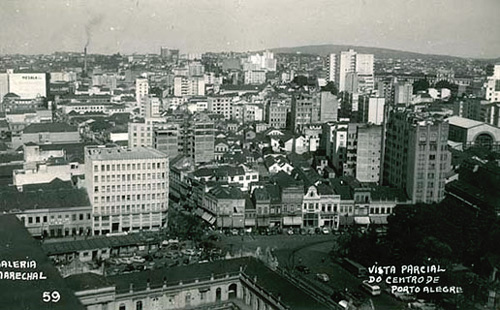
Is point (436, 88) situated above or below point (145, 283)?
above

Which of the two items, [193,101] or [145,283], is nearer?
[145,283]

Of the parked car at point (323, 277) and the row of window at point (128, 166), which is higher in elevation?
the row of window at point (128, 166)

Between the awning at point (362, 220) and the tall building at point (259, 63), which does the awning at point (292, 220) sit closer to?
the awning at point (362, 220)

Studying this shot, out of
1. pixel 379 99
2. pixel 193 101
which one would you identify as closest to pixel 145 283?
pixel 379 99

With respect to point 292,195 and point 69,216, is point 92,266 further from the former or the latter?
point 292,195

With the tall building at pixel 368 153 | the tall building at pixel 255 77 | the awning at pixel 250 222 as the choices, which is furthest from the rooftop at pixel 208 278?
the tall building at pixel 255 77

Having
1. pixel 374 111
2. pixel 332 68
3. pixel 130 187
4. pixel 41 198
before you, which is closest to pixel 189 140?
pixel 130 187

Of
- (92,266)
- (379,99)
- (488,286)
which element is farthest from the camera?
(379,99)
